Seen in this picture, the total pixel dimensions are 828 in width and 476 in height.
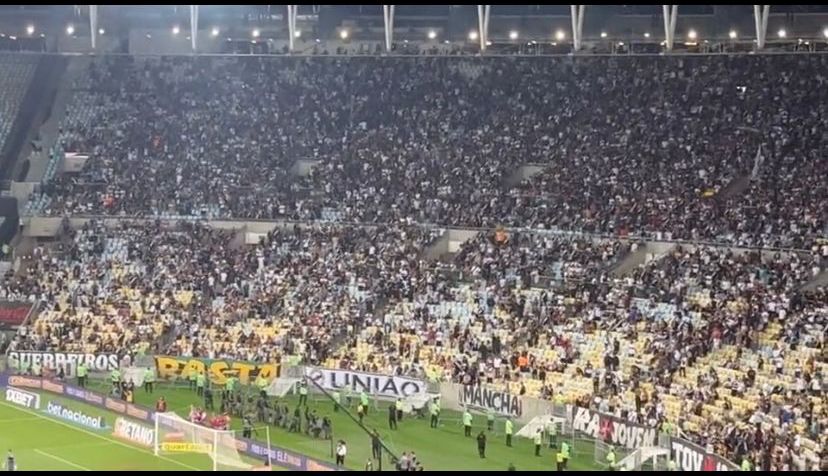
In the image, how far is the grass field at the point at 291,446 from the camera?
37812 millimetres

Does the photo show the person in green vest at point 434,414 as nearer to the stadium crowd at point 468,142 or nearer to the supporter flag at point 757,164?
the stadium crowd at point 468,142

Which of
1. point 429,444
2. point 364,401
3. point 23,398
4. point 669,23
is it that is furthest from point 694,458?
point 669,23

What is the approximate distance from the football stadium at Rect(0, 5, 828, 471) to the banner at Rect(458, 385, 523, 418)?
183 millimetres

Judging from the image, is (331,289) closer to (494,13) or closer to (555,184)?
(555,184)

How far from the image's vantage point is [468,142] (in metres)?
65.6

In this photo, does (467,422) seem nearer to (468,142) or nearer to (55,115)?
(468,142)

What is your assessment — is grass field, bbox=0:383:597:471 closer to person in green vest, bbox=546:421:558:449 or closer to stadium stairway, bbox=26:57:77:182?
person in green vest, bbox=546:421:558:449

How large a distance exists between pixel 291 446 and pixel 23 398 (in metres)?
11.8

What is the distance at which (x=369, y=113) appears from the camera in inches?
2739

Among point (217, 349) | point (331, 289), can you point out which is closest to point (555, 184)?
point (331, 289)

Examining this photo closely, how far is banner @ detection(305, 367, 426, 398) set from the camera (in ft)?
155

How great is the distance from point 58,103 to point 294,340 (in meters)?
28.4

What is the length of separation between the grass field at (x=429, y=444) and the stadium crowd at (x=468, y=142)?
46.6 ft

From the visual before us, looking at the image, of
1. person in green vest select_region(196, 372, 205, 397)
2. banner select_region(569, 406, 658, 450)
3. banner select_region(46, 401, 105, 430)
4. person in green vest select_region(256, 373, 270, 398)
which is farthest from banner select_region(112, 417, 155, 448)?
banner select_region(569, 406, 658, 450)
